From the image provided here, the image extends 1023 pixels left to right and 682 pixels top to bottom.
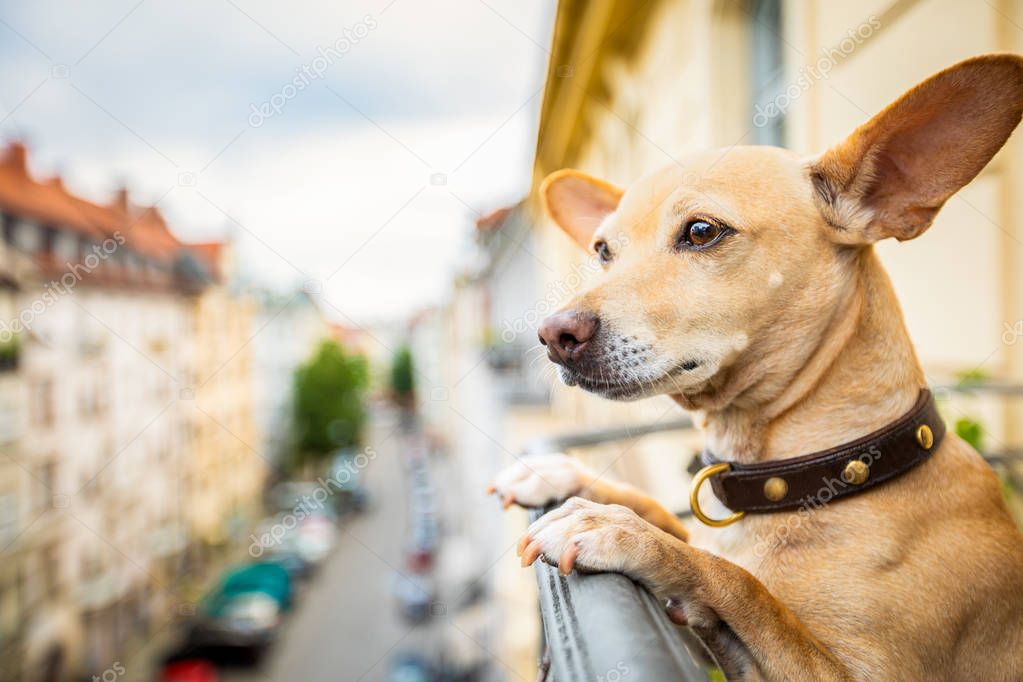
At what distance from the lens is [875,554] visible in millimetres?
1146

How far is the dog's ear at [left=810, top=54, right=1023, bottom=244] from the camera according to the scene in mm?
1148

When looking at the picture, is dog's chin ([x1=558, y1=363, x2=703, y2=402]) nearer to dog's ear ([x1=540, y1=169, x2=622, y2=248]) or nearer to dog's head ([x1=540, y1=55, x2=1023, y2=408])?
dog's head ([x1=540, y1=55, x2=1023, y2=408])

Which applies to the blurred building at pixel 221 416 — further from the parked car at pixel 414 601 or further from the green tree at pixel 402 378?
the green tree at pixel 402 378

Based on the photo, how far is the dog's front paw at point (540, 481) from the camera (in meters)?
1.39

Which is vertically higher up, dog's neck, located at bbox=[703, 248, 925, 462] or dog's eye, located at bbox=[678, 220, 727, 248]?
dog's eye, located at bbox=[678, 220, 727, 248]

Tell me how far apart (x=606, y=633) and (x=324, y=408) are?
140 ft

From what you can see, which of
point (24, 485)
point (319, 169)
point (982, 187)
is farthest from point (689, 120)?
point (24, 485)

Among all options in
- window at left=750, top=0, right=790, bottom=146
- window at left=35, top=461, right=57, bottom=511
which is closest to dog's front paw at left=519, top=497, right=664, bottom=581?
window at left=750, top=0, right=790, bottom=146

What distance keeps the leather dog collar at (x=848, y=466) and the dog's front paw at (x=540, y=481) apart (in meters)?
0.27

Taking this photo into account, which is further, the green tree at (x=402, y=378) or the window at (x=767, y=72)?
the green tree at (x=402, y=378)

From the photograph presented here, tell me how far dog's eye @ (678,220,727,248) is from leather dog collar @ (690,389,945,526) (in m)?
0.50

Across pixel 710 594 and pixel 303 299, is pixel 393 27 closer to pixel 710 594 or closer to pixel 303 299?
pixel 710 594

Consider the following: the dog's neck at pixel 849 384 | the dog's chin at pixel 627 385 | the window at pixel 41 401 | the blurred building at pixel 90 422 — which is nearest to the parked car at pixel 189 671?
the blurred building at pixel 90 422

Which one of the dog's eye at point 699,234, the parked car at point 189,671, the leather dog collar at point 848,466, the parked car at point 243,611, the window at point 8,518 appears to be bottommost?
the parked car at point 189,671
